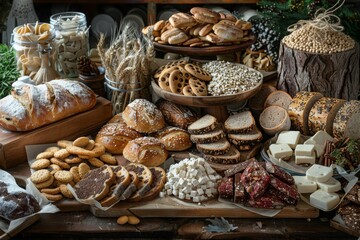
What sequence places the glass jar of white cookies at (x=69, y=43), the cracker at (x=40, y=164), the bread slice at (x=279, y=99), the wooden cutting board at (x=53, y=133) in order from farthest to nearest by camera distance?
1. the glass jar of white cookies at (x=69, y=43)
2. the bread slice at (x=279, y=99)
3. the wooden cutting board at (x=53, y=133)
4. the cracker at (x=40, y=164)

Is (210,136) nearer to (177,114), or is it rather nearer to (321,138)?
(177,114)

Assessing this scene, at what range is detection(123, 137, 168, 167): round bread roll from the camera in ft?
7.95

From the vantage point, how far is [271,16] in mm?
3143

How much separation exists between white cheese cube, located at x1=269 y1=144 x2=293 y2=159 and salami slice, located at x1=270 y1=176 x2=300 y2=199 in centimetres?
27

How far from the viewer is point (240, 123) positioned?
2576 millimetres

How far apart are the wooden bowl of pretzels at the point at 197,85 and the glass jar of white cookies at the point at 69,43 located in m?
0.48

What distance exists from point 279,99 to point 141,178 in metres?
0.89

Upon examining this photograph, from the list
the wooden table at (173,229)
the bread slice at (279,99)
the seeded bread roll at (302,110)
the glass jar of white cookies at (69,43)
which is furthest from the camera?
the glass jar of white cookies at (69,43)

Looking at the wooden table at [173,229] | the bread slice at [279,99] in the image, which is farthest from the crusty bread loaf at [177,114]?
the wooden table at [173,229]

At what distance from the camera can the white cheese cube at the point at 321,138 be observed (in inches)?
97.6

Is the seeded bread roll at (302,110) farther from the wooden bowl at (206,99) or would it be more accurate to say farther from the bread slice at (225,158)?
the bread slice at (225,158)

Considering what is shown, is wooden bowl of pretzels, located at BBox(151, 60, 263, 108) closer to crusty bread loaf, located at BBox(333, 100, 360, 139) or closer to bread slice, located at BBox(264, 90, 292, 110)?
bread slice, located at BBox(264, 90, 292, 110)

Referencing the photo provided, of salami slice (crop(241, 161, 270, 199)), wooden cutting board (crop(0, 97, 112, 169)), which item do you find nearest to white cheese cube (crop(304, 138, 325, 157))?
salami slice (crop(241, 161, 270, 199))

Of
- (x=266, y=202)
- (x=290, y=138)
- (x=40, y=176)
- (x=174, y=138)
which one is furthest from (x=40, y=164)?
(x=290, y=138)
